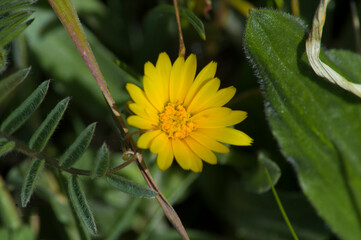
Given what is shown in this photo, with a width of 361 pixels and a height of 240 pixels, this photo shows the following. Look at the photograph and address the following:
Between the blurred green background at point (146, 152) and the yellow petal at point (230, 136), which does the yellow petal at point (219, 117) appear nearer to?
the yellow petal at point (230, 136)

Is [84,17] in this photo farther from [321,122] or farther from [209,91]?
[321,122]

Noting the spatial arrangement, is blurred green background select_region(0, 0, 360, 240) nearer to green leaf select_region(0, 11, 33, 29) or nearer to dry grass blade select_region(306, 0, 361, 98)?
dry grass blade select_region(306, 0, 361, 98)

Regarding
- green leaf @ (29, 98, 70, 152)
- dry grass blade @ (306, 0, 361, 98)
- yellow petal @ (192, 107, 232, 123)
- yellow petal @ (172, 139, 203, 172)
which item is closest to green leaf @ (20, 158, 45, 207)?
green leaf @ (29, 98, 70, 152)

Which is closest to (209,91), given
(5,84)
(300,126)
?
(300,126)

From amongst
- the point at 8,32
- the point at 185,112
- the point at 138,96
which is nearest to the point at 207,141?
the point at 185,112

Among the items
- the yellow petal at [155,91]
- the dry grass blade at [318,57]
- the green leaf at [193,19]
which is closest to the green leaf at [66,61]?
the green leaf at [193,19]

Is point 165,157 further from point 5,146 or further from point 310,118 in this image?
point 310,118
